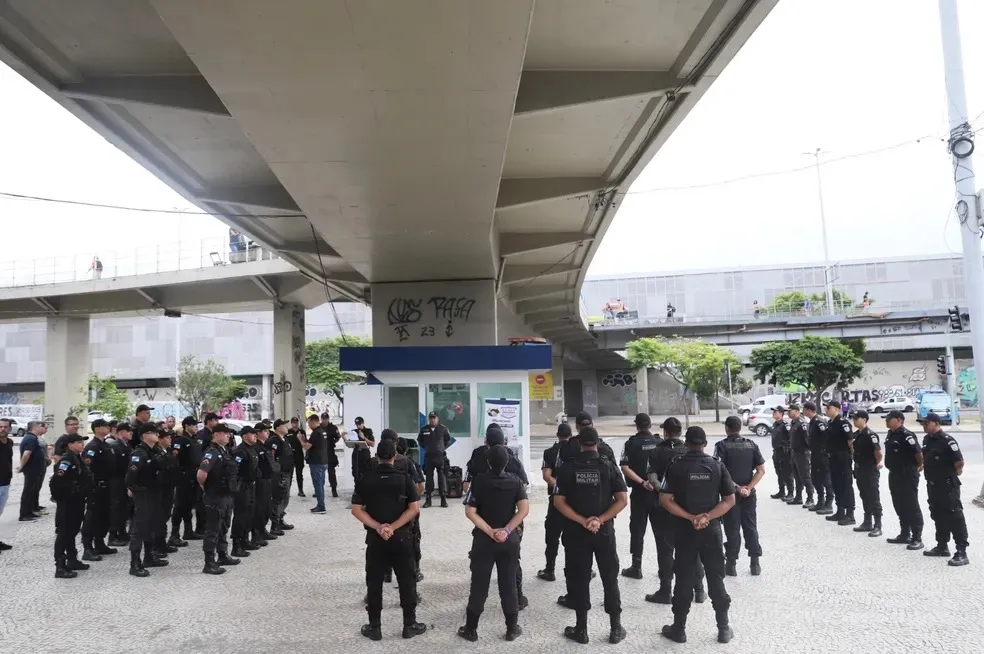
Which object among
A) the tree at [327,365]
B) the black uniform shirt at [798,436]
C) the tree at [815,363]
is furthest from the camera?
the tree at [327,365]

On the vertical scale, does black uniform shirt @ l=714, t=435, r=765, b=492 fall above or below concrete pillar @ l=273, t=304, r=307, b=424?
below

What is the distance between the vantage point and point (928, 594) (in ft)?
19.8

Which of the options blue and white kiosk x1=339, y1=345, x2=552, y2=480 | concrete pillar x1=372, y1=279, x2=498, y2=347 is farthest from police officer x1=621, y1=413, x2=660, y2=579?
concrete pillar x1=372, y1=279, x2=498, y2=347

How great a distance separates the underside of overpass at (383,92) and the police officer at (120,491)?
3788 millimetres

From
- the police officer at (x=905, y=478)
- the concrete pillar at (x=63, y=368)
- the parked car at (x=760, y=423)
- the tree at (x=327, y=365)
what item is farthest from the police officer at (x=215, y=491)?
the tree at (x=327, y=365)

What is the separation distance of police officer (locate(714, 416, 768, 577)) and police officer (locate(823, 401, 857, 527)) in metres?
3.18

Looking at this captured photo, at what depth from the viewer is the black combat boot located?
22.4 feet

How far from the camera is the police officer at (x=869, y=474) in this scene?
8.58m

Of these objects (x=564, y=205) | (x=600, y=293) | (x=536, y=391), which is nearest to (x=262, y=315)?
(x=536, y=391)

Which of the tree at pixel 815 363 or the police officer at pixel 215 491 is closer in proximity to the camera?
the police officer at pixel 215 491

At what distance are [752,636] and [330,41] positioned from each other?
573 cm

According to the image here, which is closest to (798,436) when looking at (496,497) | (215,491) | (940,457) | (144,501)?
(940,457)

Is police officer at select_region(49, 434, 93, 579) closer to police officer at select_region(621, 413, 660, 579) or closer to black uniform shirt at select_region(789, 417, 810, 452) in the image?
police officer at select_region(621, 413, 660, 579)

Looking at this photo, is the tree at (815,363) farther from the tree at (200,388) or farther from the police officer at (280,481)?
the police officer at (280,481)
